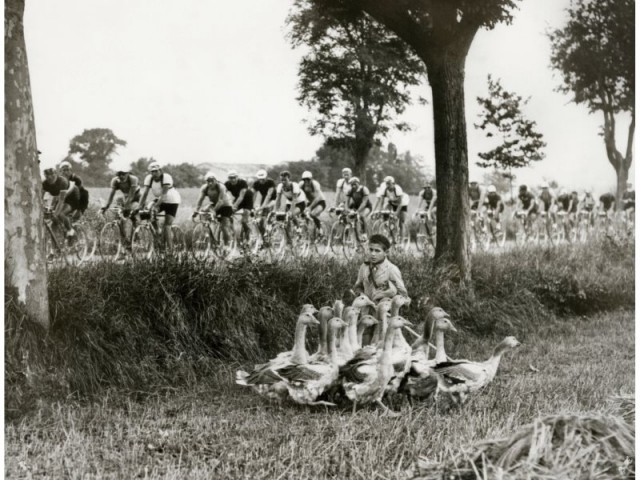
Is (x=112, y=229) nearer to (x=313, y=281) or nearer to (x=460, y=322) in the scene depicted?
(x=313, y=281)

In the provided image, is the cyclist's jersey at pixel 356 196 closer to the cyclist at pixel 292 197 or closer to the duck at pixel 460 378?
the cyclist at pixel 292 197

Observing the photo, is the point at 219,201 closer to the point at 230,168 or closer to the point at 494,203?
the point at 230,168

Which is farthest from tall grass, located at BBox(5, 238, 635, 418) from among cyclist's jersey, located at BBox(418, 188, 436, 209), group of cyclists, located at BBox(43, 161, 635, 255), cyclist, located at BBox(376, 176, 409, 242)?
cyclist, located at BBox(376, 176, 409, 242)

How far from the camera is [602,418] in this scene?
350 centimetres

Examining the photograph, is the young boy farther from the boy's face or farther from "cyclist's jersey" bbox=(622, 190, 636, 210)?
"cyclist's jersey" bbox=(622, 190, 636, 210)

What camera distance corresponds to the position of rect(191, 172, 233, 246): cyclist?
11072 millimetres

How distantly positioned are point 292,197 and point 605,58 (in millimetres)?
5715

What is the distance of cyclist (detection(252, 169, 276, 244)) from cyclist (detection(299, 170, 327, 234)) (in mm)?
522

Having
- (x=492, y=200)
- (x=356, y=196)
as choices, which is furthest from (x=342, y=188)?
(x=492, y=200)

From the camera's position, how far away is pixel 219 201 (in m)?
11.4

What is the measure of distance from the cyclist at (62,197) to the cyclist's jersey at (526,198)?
10.4m

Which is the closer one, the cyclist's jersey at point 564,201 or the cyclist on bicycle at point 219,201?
the cyclist on bicycle at point 219,201

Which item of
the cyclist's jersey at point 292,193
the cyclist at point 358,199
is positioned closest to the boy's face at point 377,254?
the cyclist's jersey at point 292,193

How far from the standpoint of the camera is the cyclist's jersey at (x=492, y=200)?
16422 millimetres
